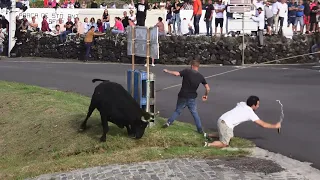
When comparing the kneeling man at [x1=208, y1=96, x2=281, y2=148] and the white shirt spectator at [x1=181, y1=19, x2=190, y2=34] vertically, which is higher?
the white shirt spectator at [x1=181, y1=19, x2=190, y2=34]

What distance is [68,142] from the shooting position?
495 inches

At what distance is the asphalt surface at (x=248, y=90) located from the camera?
39.7ft

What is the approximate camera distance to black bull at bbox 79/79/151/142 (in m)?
11.6

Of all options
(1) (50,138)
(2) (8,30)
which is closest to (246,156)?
(1) (50,138)

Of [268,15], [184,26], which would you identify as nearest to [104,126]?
[268,15]

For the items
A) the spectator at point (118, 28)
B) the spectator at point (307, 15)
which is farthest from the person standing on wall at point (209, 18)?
the spectator at point (118, 28)

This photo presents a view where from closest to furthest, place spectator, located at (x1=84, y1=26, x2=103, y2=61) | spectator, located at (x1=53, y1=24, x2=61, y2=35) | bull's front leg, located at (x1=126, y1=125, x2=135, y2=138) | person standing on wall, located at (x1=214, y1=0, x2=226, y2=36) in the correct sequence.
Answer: bull's front leg, located at (x1=126, y1=125, x2=135, y2=138), person standing on wall, located at (x1=214, y1=0, x2=226, y2=36), spectator, located at (x1=84, y1=26, x2=103, y2=61), spectator, located at (x1=53, y1=24, x2=61, y2=35)

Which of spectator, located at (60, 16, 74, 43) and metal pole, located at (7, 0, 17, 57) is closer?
spectator, located at (60, 16, 74, 43)

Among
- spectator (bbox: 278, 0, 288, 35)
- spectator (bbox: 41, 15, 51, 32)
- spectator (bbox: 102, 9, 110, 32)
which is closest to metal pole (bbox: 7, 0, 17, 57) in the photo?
spectator (bbox: 41, 15, 51, 32)

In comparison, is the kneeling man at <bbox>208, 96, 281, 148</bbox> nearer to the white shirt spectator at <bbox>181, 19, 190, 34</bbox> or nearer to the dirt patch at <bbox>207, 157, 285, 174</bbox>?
the dirt patch at <bbox>207, 157, 285, 174</bbox>

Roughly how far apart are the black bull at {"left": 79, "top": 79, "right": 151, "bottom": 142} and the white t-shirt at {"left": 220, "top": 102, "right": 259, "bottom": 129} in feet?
5.03

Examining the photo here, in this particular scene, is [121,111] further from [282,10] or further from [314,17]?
[314,17]

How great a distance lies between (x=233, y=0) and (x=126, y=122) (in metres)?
15.2

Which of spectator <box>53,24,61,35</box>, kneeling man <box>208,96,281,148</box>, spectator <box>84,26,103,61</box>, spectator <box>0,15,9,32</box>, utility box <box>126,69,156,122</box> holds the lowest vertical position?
kneeling man <box>208,96,281,148</box>
